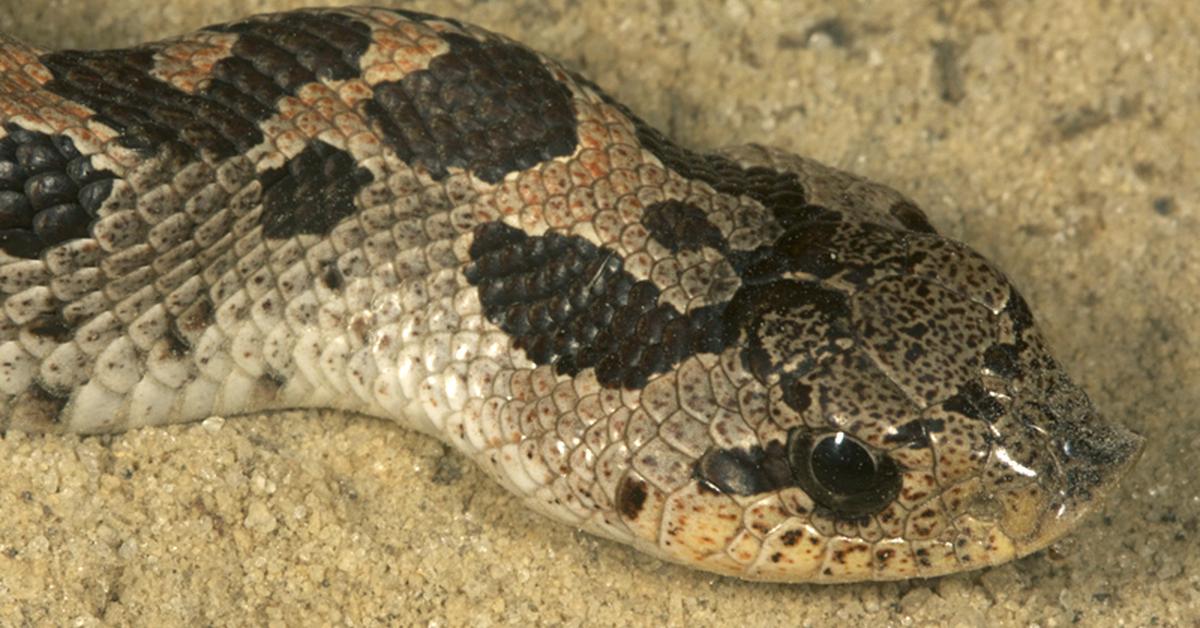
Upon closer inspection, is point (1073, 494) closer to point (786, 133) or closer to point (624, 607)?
point (624, 607)

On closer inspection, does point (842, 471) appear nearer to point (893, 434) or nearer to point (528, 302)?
point (893, 434)

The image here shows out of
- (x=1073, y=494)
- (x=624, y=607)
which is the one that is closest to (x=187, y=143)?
(x=624, y=607)

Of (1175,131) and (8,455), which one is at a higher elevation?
(1175,131)

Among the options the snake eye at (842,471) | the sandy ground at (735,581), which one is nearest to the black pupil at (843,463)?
the snake eye at (842,471)

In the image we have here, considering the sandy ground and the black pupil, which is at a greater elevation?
the black pupil

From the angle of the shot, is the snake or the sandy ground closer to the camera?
the snake

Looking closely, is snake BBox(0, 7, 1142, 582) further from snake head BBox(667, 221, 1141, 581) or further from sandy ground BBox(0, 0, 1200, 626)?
sandy ground BBox(0, 0, 1200, 626)

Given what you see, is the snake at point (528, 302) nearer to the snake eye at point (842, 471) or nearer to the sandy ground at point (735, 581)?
the snake eye at point (842, 471)

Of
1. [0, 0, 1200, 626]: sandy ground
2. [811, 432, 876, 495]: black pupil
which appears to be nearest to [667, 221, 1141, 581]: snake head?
[811, 432, 876, 495]: black pupil
